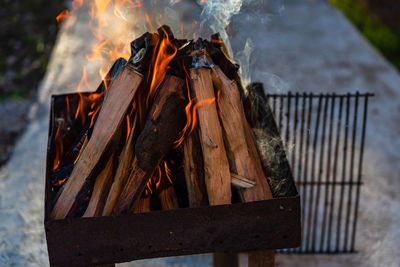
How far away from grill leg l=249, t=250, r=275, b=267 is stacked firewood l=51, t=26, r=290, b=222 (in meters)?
0.25

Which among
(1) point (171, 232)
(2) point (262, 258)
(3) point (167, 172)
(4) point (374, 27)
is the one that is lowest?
(2) point (262, 258)

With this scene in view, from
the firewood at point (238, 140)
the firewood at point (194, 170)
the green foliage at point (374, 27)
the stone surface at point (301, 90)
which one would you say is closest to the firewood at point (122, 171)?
the firewood at point (194, 170)

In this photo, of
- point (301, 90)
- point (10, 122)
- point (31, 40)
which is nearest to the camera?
point (10, 122)

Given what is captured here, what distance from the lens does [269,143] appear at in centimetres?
237

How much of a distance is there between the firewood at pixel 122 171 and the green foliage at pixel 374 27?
18.5 ft

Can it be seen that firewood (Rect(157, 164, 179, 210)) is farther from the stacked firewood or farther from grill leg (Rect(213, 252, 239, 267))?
grill leg (Rect(213, 252, 239, 267))

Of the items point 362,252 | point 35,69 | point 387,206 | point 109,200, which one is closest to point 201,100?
point 109,200

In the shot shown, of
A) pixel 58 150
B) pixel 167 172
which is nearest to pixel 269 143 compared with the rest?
pixel 167 172

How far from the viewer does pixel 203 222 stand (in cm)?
192

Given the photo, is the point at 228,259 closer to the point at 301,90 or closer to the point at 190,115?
the point at 190,115

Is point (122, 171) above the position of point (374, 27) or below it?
below

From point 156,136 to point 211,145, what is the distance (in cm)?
25

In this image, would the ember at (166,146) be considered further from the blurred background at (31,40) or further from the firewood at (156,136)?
the blurred background at (31,40)

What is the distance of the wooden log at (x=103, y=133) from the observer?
207cm
